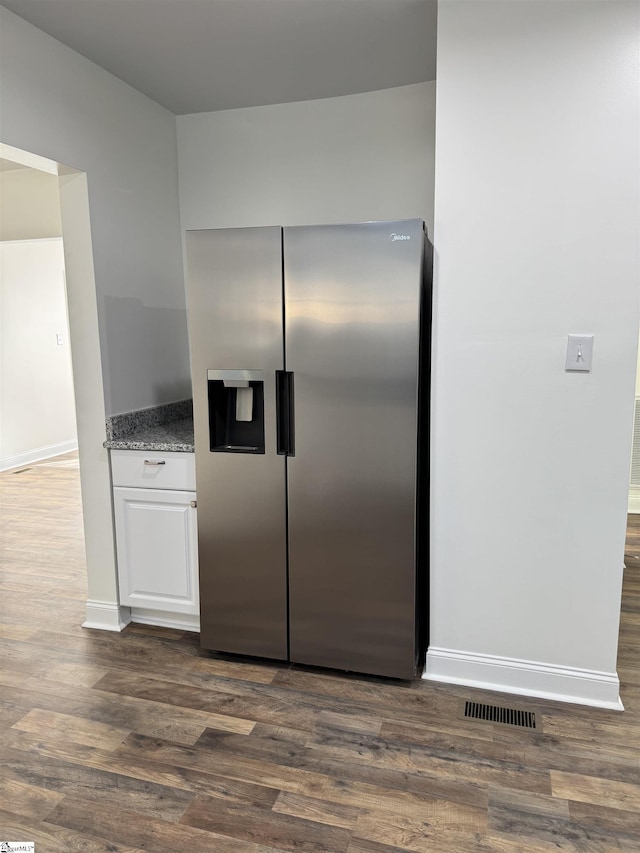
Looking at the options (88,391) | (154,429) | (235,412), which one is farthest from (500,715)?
(88,391)

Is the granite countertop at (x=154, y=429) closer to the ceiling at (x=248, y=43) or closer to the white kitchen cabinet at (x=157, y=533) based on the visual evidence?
the white kitchen cabinet at (x=157, y=533)

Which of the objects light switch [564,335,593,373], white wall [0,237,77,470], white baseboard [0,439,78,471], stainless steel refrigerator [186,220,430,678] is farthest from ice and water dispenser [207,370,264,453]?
white baseboard [0,439,78,471]

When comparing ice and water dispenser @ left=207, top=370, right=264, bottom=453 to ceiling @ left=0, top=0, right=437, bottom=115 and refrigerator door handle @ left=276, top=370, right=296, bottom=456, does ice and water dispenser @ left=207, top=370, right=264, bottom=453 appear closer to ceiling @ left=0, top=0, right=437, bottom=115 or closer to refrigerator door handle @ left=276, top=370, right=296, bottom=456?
refrigerator door handle @ left=276, top=370, right=296, bottom=456

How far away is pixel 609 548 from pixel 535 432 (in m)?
0.50

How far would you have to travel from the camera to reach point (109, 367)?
2.83m

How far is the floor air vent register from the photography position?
7.20ft

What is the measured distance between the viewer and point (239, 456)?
2.48 m

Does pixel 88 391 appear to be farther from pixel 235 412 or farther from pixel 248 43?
pixel 248 43

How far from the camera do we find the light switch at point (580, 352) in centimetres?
216

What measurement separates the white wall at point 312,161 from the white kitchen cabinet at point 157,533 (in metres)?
1.41

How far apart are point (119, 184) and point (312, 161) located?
96cm

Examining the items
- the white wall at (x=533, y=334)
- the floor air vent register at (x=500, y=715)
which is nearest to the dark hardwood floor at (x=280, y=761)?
the floor air vent register at (x=500, y=715)

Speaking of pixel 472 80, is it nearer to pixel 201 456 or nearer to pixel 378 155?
pixel 378 155

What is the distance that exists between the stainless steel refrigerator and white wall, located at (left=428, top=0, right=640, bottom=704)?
0.59 ft
